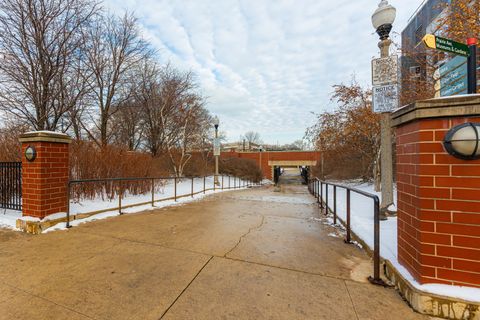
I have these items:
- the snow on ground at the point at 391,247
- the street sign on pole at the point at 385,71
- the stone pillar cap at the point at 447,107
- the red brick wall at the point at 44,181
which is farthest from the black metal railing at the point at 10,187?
the street sign on pole at the point at 385,71

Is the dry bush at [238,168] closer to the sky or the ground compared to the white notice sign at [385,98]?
closer to the ground

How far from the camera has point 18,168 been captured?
5.30m

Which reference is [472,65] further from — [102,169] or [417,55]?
[102,169]

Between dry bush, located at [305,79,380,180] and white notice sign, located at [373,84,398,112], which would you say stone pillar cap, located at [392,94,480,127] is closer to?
white notice sign, located at [373,84,398,112]

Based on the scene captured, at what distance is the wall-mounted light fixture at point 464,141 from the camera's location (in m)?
1.70

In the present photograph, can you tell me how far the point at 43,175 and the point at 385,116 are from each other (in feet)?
22.1

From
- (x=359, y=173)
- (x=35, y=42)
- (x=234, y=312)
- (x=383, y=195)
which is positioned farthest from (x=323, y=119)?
(x=35, y=42)

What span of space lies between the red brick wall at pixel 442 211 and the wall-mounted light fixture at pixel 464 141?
0.17 ft

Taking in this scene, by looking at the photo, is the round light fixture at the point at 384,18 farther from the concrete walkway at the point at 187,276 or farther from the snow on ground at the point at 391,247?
the concrete walkway at the point at 187,276

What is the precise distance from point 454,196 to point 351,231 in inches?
91.0

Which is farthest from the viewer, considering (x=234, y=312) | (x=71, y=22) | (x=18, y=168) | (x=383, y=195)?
(x=71, y=22)

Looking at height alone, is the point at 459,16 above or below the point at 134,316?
above

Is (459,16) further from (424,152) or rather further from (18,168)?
(18,168)

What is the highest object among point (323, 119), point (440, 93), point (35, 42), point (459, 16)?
point (35, 42)
